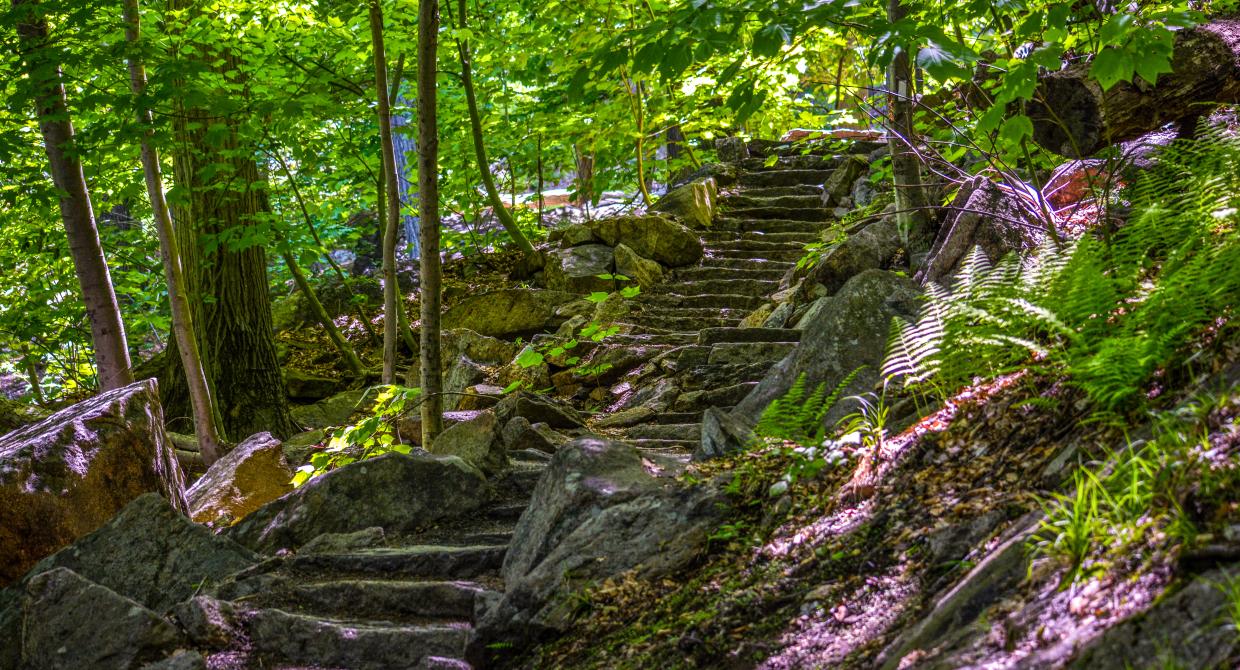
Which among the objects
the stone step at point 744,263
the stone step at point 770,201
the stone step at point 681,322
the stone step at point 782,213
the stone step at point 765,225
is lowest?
the stone step at point 681,322

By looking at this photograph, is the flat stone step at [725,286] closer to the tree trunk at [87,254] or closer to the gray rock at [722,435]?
the gray rock at [722,435]

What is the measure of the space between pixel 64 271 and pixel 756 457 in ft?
39.7

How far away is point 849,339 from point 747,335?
3147 mm

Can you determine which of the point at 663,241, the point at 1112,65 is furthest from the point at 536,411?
the point at 1112,65

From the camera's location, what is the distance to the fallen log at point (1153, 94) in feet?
20.2

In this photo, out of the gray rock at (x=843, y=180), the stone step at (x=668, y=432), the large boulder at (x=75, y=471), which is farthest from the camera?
the gray rock at (x=843, y=180)

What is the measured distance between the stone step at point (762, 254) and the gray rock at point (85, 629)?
8890mm

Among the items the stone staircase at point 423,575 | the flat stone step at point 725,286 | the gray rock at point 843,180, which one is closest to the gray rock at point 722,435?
the stone staircase at point 423,575

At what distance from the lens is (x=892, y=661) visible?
81.5 inches

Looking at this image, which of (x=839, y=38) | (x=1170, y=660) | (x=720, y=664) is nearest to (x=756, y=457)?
(x=720, y=664)

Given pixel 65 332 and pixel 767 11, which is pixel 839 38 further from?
pixel 65 332

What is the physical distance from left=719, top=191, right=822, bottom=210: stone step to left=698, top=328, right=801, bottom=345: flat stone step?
5444mm

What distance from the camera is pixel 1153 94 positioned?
253 inches

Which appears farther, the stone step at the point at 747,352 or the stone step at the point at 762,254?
the stone step at the point at 762,254
